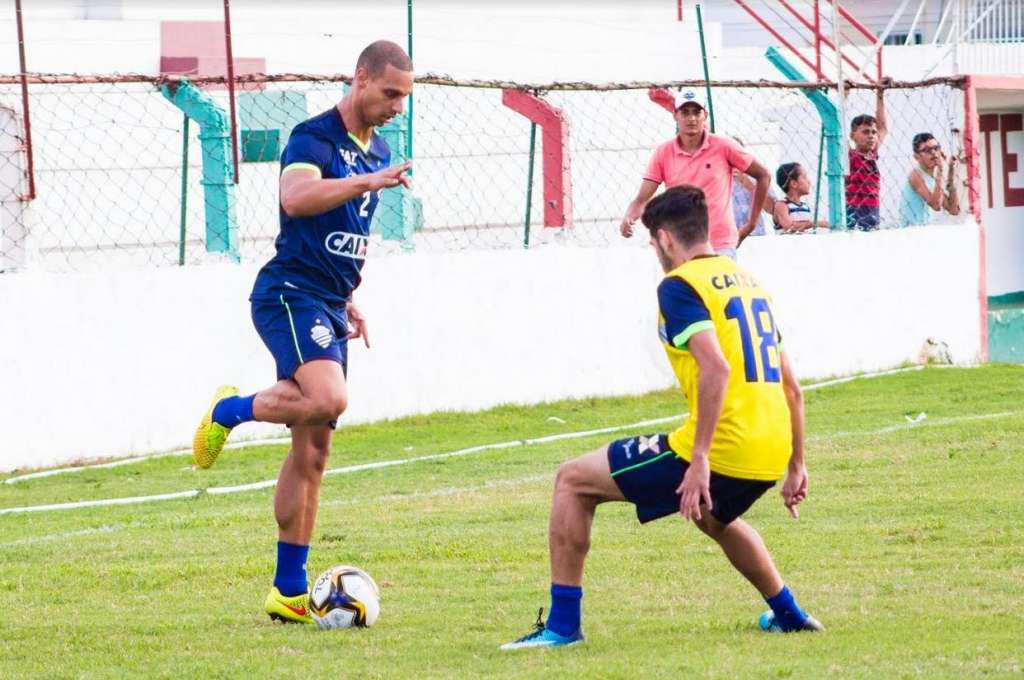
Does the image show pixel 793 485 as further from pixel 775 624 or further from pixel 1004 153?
pixel 1004 153

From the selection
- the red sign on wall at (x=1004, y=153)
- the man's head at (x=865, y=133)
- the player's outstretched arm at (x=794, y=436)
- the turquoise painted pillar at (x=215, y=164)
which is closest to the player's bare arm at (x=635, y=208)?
the turquoise painted pillar at (x=215, y=164)

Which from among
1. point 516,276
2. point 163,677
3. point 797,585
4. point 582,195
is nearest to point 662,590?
point 797,585

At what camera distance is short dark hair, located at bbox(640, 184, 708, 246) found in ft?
19.2

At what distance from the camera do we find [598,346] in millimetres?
14562

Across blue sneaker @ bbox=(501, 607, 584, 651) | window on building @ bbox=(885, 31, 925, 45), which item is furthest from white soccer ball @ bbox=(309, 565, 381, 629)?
window on building @ bbox=(885, 31, 925, 45)

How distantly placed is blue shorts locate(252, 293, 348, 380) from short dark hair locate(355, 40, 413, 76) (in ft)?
2.96

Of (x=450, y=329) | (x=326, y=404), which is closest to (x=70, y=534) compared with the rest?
(x=326, y=404)

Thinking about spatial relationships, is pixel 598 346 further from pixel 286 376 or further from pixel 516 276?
pixel 286 376

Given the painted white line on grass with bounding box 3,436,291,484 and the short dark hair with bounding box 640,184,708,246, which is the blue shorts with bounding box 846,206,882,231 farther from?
the short dark hair with bounding box 640,184,708,246

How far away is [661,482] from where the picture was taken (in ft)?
18.9

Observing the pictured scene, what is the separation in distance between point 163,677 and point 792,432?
7.29 ft

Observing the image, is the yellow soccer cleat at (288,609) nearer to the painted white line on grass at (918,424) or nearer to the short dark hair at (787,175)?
the painted white line on grass at (918,424)

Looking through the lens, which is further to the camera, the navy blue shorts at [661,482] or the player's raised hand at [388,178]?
the player's raised hand at [388,178]

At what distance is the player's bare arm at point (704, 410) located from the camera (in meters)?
5.54
